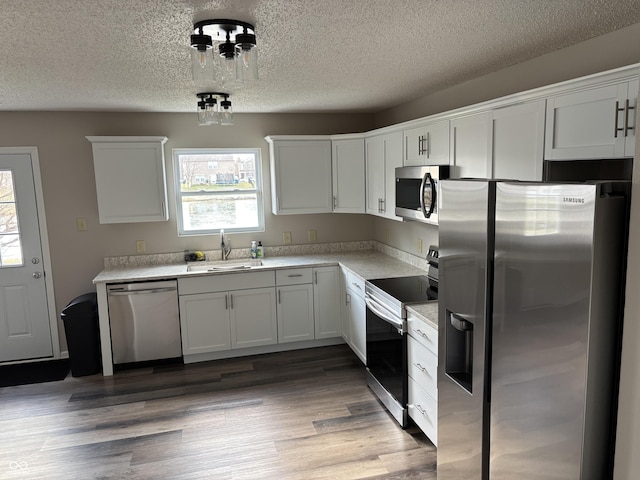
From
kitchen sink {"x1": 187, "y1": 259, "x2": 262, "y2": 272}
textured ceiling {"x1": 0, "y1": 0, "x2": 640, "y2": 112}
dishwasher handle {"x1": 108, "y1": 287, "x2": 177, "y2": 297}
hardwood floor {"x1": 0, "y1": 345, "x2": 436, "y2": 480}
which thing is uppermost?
textured ceiling {"x1": 0, "y1": 0, "x2": 640, "y2": 112}

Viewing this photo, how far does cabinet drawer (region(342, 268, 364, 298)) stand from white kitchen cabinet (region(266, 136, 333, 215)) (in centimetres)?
83

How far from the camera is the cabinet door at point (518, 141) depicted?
2.24 m

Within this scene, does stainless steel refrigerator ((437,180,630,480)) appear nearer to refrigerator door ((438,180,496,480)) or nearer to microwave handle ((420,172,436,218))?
refrigerator door ((438,180,496,480))

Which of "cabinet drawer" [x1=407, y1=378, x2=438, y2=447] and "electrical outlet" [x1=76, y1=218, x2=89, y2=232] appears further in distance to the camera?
"electrical outlet" [x1=76, y1=218, x2=89, y2=232]

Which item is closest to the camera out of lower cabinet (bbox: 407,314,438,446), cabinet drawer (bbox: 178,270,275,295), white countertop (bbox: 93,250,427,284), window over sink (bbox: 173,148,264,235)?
lower cabinet (bbox: 407,314,438,446)

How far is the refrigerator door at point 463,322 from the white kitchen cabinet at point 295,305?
8.03ft

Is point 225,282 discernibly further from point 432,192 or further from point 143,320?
point 432,192

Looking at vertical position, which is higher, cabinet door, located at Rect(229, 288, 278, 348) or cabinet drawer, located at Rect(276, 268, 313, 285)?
cabinet drawer, located at Rect(276, 268, 313, 285)

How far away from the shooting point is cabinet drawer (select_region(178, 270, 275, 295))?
433cm

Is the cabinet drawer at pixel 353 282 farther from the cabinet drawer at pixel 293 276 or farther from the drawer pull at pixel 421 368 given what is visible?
the drawer pull at pixel 421 368

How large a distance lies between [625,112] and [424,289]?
1.88 meters

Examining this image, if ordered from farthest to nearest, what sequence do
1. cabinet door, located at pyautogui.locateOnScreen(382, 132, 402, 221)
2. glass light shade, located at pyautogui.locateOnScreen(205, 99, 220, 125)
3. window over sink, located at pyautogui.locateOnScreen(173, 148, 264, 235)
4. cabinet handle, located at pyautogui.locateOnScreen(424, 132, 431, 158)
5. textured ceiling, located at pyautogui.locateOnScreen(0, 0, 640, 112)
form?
window over sink, located at pyautogui.locateOnScreen(173, 148, 264, 235)
cabinet door, located at pyautogui.locateOnScreen(382, 132, 402, 221)
glass light shade, located at pyautogui.locateOnScreen(205, 99, 220, 125)
cabinet handle, located at pyautogui.locateOnScreen(424, 132, 431, 158)
textured ceiling, located at pyautogui.locateOnScreen(0, 0, 640, 112)

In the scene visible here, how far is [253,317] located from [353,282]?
1.06m

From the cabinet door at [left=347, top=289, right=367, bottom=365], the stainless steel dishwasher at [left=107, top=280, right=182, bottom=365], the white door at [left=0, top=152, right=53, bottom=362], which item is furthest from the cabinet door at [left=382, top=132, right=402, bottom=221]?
the white door at [left=0, top=152, right=53, bottom=362]
